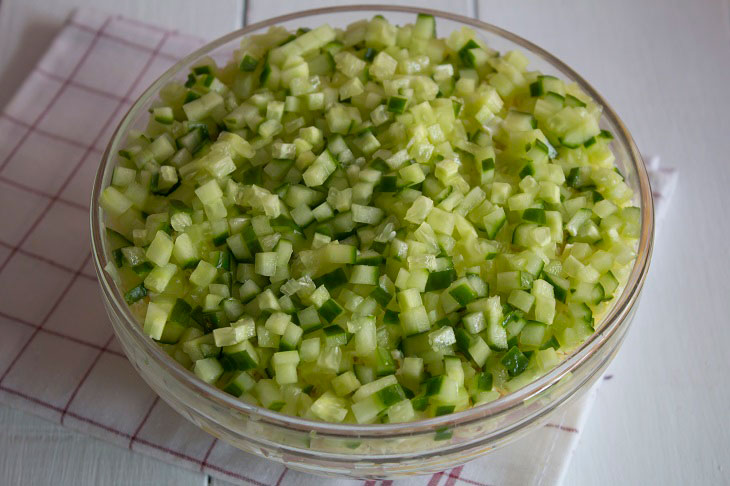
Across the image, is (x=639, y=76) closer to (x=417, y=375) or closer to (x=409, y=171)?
(x=409, y=171)

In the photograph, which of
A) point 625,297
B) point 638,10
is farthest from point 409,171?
point 638,10

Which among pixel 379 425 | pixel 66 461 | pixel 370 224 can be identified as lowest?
pixel 66 461

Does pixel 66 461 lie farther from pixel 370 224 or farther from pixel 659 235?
pixel 659 235

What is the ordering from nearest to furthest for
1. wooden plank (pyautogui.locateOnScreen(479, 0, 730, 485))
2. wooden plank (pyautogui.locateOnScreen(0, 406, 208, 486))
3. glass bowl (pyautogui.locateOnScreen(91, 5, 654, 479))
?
glass bowl (pyautogui.locateOnScreen(91, 5, 654, 479))
wooden plank (pyautogui.locateOnScreen(0, 406, 208, 486))
wooden plank (pyautogui.locateOnScreen(479, 0, 730, 485))

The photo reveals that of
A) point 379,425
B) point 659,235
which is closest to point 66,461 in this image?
Answer: point 379,425

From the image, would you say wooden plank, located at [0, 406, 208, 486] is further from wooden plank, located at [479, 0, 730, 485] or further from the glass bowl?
wooden plank, located at [479, 0, 730, 485]

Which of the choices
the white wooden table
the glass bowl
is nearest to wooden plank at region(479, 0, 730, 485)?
the white wooden table

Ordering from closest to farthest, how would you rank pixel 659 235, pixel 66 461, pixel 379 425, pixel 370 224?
pixel 379 425, pixel 370 224, pixel 66 461, pixel 659 235

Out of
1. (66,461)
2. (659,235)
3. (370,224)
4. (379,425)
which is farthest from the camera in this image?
(659,235)
